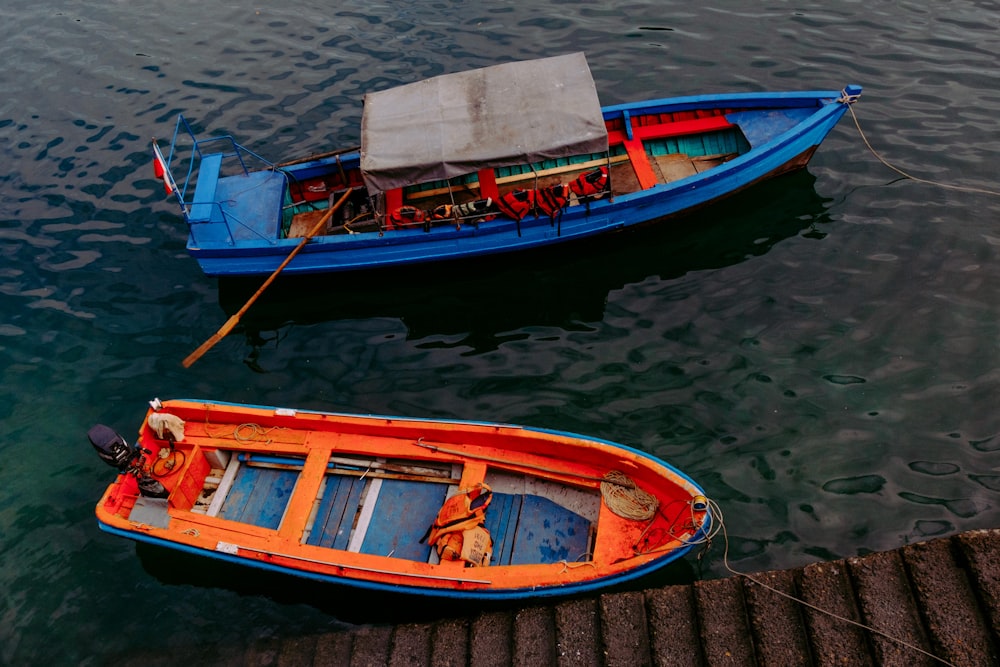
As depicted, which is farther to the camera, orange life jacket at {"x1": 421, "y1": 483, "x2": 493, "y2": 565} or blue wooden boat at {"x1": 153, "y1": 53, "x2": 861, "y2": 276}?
blue wooden boat at {"x1": 153, "y1": 53, "x2": 861, "y2": 276}

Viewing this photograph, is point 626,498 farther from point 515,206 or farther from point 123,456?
point 123,456

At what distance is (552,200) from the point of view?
47.8ft

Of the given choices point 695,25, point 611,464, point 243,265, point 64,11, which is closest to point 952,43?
point 695,25

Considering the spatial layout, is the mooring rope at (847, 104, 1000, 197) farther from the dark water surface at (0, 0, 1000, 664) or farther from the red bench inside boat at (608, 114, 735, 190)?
the red bench inside boat at (608, 114, 735, 190)

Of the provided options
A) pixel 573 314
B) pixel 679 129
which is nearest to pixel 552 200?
pixel 573 314

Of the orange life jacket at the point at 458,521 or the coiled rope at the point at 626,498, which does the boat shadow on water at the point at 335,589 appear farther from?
the coiled rope at the point at 626,498

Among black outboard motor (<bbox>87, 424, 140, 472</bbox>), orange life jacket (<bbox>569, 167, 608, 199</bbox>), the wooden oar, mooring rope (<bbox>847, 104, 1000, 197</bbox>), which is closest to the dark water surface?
mooring rope (<bbox>847, 104, 1000, 197</bbox>)

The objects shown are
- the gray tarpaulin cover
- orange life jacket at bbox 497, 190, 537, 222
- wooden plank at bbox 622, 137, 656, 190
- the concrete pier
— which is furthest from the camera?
wooden plank at bbox 622, 137, 656, 190

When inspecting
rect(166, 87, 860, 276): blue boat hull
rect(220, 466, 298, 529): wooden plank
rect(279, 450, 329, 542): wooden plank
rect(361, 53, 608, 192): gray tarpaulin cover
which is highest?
rect(361, 53, 608, 192): gray tarpaulin cover

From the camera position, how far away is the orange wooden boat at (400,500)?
32.0ft

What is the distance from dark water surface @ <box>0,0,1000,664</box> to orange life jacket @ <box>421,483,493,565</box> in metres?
1.43

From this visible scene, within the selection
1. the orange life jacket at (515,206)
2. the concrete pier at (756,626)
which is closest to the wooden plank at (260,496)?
the concrete pier at (756,626)

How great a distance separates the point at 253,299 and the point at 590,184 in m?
7.98

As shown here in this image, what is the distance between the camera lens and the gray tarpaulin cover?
13352 mm
